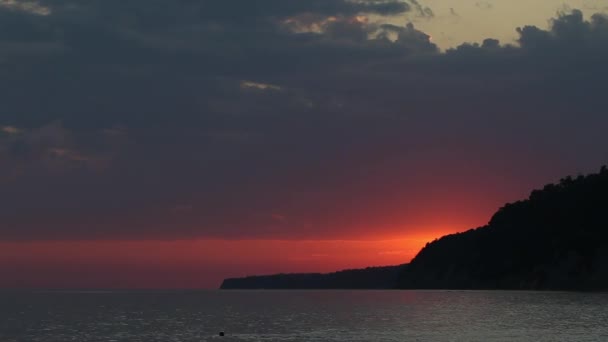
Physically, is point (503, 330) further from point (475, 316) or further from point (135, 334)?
point (135, 334)

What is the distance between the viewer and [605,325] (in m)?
114

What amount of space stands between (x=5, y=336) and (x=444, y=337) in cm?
5691

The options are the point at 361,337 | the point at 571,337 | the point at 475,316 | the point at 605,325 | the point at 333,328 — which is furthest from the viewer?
the point at 475,316

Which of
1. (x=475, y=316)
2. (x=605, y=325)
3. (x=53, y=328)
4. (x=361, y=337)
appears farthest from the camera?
(x=475, y=316)

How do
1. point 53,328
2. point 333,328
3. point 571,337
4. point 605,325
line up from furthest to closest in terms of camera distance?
point 53,328 < point 333,328 < point 605,325 < point 571,337

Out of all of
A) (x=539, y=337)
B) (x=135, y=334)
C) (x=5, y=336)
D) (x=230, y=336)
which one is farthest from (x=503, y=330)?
(x=5, y=336)

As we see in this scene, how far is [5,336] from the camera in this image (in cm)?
11631

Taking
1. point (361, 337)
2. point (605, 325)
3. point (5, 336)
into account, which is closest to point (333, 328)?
point (361, 337)

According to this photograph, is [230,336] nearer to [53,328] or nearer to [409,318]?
[53,328]

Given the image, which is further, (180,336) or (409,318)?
(409,318)

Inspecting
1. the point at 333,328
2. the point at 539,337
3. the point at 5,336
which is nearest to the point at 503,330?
the point at 539,337

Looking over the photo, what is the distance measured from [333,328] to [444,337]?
24.3 metres

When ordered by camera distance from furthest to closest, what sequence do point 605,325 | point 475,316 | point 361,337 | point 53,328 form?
point 475,316
point 53,328
point 605,325
point 361,337

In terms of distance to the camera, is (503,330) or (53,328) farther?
(53,328)
